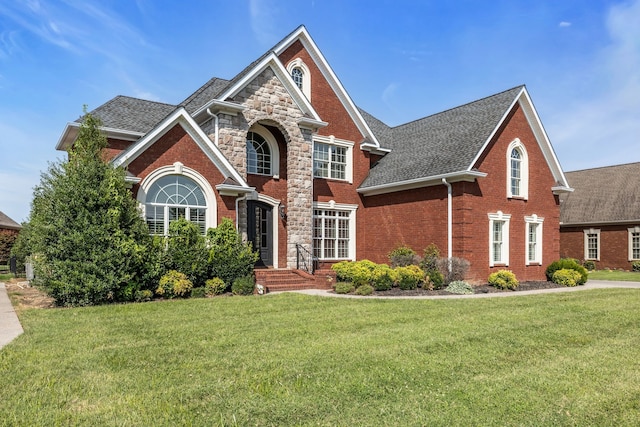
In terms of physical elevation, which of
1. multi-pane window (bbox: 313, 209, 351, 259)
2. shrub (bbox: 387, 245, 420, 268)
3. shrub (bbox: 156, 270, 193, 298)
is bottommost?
shrub (bbox: 156, 270, 193, 298)

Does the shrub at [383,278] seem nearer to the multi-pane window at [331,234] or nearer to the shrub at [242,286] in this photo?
the shrub at [242,286]

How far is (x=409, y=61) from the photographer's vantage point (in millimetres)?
15469

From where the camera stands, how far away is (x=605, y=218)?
28969 mm

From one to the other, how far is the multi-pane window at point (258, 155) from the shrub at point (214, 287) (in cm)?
559

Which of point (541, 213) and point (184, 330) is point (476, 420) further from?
point (541, 213)

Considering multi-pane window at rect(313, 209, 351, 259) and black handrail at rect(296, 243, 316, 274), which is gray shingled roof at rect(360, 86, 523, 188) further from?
black handrail at rect(296, 243, 316, 274)

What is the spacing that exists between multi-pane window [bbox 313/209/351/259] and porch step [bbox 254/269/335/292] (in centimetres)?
294

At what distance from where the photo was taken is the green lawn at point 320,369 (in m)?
4.33

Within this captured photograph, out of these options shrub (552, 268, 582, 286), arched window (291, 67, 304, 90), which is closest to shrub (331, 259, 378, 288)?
arched window (291, 67, 304, 90)

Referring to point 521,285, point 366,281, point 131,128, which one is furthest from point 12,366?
point 521,285

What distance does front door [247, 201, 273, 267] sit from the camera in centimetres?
1789

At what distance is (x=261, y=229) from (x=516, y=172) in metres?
11.3

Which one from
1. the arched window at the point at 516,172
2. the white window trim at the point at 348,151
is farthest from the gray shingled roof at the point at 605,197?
the white window trim at the point at 348,151

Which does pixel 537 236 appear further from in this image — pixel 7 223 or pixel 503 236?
pixel 7 223
